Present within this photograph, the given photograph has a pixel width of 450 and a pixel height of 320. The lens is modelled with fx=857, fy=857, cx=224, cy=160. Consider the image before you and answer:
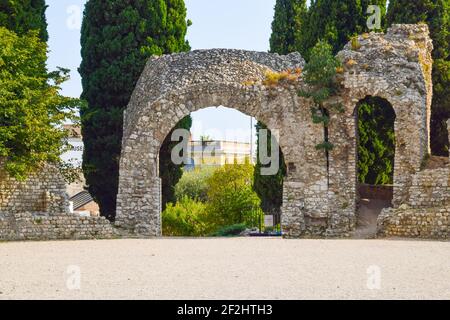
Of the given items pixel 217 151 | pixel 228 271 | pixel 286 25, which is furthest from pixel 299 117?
pixel 217 151

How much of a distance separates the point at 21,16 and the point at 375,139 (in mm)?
13032

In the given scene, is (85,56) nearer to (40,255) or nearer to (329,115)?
(329,115)

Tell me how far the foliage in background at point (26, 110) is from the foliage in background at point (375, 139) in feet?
35.2

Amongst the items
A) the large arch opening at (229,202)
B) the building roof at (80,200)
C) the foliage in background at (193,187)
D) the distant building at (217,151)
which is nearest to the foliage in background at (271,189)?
the large arch opening at (229,202)

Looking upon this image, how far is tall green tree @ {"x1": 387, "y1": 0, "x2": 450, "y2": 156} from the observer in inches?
1174

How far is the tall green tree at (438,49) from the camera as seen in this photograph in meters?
29.8

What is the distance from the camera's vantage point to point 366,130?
101ft

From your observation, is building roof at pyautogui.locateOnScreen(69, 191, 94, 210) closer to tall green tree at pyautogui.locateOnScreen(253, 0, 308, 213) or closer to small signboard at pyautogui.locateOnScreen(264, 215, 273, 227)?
tall green tree at pyautogui.locateOnScreen(253, 0, 308, 213)

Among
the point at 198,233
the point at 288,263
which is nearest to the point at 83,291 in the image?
the point at 288,263

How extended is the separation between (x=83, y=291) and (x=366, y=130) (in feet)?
66.7

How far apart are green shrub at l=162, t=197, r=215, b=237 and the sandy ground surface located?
13.3 meters

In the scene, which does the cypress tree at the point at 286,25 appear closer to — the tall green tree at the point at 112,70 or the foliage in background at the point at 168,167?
the tall green tree at the point at 112,70

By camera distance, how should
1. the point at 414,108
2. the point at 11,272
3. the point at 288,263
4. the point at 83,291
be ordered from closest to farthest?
the point at 83,291 → the point at 11,272 → the point at 288,263 → the point at 414,108

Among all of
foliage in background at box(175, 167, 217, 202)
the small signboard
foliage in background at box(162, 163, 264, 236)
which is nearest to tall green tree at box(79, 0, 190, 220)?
foliage in background at box(162, 163, 264, 236)
